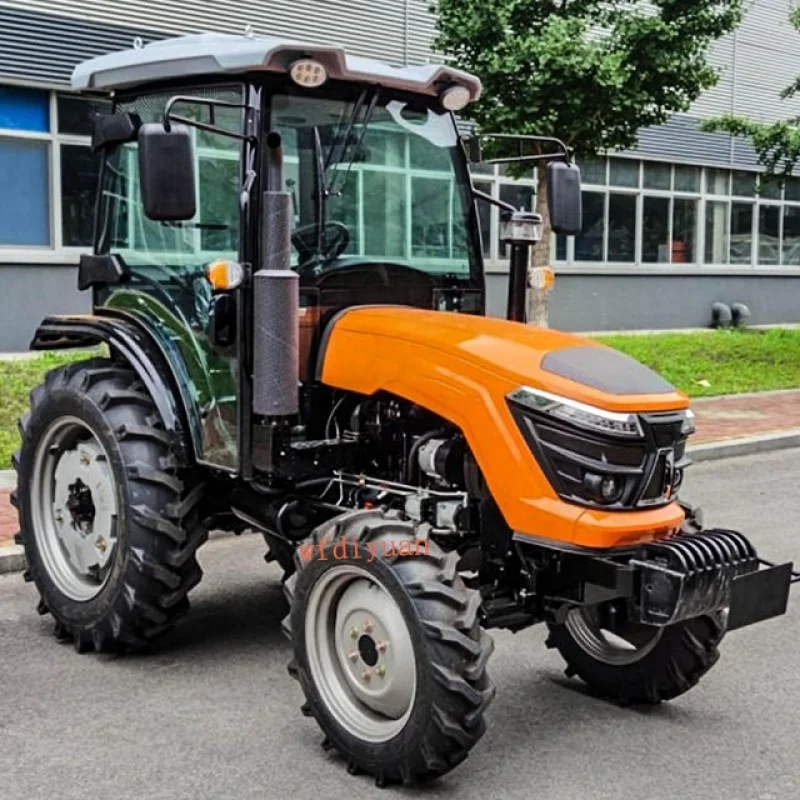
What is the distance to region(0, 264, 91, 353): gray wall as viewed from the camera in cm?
1559

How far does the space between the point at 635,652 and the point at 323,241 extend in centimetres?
217

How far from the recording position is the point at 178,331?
5.33m

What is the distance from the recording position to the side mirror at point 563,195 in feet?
18.2

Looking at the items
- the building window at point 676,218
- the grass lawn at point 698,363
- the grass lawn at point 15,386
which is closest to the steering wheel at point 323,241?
the grass lawn at point 15,386

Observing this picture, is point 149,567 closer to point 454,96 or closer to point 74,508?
point 74,508

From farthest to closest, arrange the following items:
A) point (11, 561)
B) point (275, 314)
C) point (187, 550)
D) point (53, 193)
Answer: point (53, 193)
point (11, 561)
point (187, 550)
point (275, 314)

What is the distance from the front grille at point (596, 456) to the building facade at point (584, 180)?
419 inches

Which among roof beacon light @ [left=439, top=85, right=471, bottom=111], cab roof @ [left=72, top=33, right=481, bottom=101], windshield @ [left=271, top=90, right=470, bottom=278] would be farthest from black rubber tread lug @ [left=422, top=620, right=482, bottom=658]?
roof beacon light @ [left=439, top=85, right=471, bottom=111]

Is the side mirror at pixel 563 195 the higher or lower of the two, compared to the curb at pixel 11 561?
higher

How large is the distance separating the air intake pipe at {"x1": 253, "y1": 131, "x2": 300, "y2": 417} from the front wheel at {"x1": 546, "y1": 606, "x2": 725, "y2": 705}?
1502 mm

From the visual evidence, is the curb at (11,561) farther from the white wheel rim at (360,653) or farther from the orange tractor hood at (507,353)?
the white wheel rim at (360,653)

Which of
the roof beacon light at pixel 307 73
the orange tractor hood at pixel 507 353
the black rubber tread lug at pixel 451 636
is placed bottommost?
the black rubber tread lug at pixel 451 636

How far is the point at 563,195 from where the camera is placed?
559 centimetres

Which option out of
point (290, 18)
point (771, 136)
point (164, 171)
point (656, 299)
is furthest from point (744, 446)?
point (656, 299)
